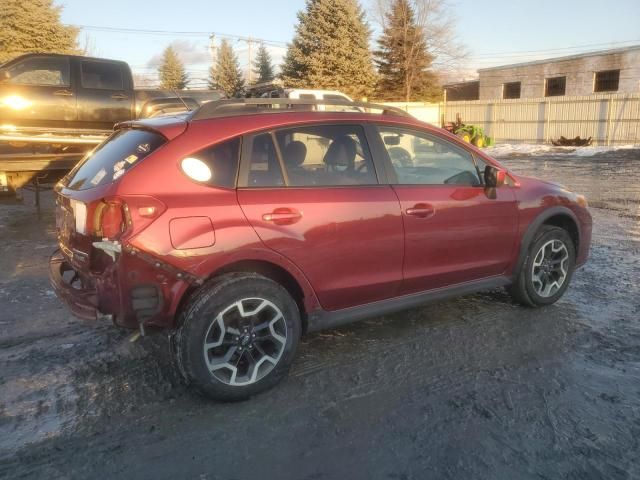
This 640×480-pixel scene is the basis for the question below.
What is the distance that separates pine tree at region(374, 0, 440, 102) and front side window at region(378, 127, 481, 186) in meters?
39.6

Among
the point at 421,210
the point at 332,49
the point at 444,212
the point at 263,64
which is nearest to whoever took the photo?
the point at 421,210

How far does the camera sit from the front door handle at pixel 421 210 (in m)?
3.65

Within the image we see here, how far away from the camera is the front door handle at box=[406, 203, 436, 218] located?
3.65 meters

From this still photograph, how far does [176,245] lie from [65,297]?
916 mm

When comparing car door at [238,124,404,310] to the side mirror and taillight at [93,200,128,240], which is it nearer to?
taillight at [93,200,128,240]

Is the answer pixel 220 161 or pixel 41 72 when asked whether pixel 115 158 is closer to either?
pixel 220 161

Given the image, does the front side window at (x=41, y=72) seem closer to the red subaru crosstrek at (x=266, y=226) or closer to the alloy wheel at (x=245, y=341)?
the red subaru crosstrek at (x=266, y=226)

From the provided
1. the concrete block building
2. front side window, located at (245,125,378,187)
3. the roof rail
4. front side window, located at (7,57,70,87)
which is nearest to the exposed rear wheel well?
the roof rail

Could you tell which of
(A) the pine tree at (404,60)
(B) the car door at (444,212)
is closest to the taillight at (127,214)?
(B) the car door at (444,212)

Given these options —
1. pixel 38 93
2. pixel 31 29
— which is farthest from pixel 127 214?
pixel 31 29

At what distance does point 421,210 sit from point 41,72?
868 cm

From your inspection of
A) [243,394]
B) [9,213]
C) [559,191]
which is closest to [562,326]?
[559,191]

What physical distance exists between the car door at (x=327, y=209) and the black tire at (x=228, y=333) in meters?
0.25

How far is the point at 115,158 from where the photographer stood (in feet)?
10.6
